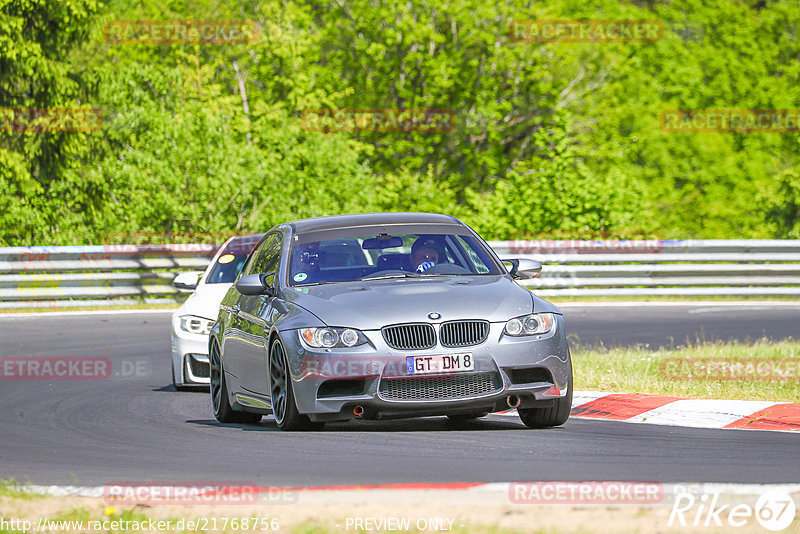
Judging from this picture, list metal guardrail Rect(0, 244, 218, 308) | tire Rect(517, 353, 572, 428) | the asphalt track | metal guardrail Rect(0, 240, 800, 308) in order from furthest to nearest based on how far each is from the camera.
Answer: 1. metal guardrail Rect(0, 240, 800, 308)
2. metal guardrail Rect(0, 244, 218, 308)
3. tire Rect(517, 353, 572, 428)
4. the asphalt track

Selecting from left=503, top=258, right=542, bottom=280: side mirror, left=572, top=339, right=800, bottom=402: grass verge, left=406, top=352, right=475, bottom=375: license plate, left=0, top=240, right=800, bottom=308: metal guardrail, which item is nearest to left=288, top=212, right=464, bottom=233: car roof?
left=503, top=258, right=542, bottom=280: side mirror

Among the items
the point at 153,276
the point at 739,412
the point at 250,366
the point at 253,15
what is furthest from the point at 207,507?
the point at 253,15

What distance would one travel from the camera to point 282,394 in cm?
887

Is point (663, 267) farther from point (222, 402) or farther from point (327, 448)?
point (327, 448)

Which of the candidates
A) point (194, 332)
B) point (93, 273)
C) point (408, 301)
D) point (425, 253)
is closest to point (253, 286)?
point (425, 253)

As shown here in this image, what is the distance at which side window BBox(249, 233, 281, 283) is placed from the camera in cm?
998

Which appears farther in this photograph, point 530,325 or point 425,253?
point 425,253

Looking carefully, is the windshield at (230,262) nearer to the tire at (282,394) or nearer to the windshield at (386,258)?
the windshield at (386,258)

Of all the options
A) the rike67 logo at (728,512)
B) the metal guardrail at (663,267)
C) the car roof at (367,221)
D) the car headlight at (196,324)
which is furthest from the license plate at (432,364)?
the metal guardrail at (663,267)

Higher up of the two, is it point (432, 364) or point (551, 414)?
point (432, 364)

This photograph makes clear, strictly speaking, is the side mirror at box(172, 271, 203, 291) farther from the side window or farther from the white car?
the side window

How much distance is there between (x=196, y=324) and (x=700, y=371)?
4.60 meters

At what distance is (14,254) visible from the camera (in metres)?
22.3

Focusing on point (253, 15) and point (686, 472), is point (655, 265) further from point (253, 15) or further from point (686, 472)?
point (253, 15)
